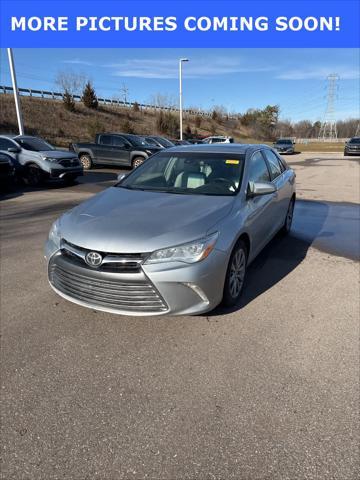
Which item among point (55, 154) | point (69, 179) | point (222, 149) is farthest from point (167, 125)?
point (222, 149)

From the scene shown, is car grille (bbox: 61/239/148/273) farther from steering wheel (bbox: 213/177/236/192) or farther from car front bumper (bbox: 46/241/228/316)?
steering wheel (bbox: 213/177/236/192)

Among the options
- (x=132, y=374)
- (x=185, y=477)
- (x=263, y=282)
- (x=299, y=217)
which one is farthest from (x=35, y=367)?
(x=299, y=217)

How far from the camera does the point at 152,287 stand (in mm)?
2781

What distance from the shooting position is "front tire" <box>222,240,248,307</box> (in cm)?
328

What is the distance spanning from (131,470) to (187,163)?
333cm

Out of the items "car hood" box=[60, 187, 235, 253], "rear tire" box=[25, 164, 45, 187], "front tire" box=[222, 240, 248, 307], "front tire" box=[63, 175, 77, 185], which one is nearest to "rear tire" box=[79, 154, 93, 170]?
"front tire" box=[63, 175, 77, 185]

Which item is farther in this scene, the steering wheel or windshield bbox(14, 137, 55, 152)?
windshield bbox(14, 137, 55, 152)

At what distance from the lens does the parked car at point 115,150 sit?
15984 mm

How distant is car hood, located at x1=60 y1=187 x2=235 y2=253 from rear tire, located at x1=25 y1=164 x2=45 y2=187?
27.1ft

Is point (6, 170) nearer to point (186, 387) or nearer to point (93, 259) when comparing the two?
point (93, 259)

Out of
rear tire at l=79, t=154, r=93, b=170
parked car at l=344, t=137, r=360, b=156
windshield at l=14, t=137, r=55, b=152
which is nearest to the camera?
windshield at l=14, t=137, r=55, b=152

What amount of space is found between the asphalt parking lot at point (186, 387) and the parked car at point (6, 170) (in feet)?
22.2

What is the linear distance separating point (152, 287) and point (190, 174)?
1866 millimetres

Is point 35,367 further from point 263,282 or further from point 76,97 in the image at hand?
point 76,97
